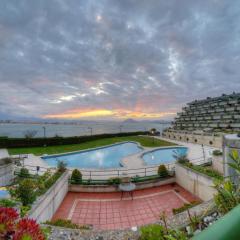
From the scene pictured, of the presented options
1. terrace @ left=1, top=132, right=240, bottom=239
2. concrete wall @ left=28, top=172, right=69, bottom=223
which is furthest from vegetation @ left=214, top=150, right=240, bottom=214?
concrete wall @ left=28, top=172, right=69, bottom=223

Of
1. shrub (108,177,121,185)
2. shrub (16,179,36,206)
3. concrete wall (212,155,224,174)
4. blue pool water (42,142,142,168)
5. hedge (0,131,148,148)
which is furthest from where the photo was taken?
hedge (0,131,148,148)

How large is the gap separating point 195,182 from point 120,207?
4.55 m

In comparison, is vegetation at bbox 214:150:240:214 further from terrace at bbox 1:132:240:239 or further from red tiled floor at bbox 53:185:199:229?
red tiled floor at bbox 53:185:199:229

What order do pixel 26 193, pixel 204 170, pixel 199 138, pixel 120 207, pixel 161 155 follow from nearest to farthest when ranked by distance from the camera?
1. pixel 26 193
2. pixel 120 207
3. pixel 204 170
4. pixel 161 155
5. pixel 199 138

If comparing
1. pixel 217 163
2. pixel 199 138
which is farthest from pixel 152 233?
pixel 199 138

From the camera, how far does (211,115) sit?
56.3 metres

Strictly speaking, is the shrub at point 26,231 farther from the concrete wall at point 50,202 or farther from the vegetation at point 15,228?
the concrete wall at point 50,202

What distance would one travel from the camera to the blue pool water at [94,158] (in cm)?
1884

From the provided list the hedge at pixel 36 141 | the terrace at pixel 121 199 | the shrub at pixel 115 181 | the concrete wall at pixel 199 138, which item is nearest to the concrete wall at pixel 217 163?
the terrace at pixel 121 199

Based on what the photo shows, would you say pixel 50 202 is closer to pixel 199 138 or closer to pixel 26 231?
pixel 26 231

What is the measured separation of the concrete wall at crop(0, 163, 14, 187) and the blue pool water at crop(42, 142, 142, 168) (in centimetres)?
545

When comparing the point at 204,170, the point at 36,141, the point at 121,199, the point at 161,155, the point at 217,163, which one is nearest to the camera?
the point at 204,170

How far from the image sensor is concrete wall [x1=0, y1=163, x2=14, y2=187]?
10.6m

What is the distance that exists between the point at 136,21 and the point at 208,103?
59.1 m
